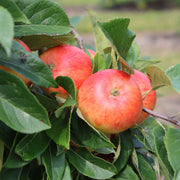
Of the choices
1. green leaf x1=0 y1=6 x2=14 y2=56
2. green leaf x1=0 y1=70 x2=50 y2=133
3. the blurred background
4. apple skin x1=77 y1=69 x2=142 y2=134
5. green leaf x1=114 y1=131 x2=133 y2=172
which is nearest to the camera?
green leaf x1=0 y1=6 x2=14 y2=56

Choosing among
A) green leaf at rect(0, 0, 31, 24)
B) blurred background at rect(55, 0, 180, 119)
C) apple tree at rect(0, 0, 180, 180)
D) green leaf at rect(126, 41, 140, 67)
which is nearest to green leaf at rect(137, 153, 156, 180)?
apple tree at rect(0, 0, 180, 180)

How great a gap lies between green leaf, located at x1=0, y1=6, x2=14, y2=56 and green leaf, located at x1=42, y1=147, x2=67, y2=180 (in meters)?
0.31

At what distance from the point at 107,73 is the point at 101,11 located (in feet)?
27.8

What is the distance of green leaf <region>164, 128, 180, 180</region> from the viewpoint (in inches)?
26.0

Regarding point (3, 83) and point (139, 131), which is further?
point (139, 131)

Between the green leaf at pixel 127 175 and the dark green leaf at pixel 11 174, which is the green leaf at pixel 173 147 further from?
the dark green leaf at pixel 11 174

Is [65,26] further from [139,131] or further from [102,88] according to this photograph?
[139,131]

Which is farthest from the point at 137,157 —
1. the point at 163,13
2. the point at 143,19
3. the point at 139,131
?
the point at 163,13

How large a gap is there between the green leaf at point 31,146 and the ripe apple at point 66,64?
0.35 feet

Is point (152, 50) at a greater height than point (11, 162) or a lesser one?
lesser

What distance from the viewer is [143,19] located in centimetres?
798

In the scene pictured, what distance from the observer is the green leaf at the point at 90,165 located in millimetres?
731

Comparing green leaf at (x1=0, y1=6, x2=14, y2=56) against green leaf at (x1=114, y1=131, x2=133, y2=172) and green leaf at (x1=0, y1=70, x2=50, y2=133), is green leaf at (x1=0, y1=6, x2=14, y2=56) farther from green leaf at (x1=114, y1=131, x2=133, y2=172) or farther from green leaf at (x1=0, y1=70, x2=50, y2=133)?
green leaf at (x1=114, y1=131, x2=133, y2=172)

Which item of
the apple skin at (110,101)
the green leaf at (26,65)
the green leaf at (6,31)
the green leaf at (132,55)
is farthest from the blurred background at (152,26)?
the green leaf at (6,31)
